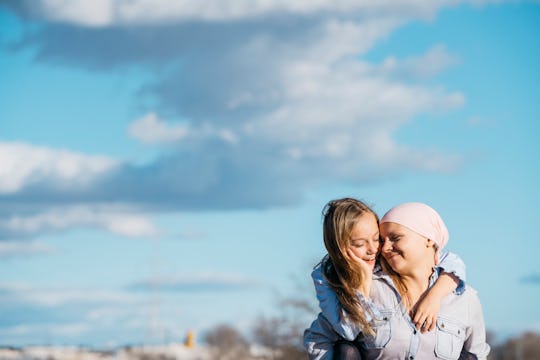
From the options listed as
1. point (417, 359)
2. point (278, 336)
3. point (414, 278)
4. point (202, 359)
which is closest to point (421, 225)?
point (414, 278)

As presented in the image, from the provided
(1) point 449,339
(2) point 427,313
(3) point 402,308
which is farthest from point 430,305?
(1) point 449,339

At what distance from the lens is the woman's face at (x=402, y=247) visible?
671 cm

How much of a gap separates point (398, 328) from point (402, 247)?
50cm

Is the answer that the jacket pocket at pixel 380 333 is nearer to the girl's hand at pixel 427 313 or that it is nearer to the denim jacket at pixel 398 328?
the denim jacket at pixel 398 328

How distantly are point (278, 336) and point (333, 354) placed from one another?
3848 cm

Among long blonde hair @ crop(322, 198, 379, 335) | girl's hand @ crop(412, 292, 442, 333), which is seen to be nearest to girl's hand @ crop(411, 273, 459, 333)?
girl's hand @ crop(412, 292, 442, 333)

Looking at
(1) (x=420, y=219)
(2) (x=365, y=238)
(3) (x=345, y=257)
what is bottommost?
(3) (x=345, y=257)

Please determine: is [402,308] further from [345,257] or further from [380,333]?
[345,257]

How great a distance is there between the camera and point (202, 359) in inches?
2537

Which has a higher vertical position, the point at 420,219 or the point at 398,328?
the point at 420,219

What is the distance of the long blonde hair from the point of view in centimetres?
665

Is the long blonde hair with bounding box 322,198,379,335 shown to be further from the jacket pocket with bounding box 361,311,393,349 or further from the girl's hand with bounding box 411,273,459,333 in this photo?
the girl's hand with bounding box 411,273,459,333

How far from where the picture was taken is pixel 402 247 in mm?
6715

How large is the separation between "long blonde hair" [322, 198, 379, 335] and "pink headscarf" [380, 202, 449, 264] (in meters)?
0.13
